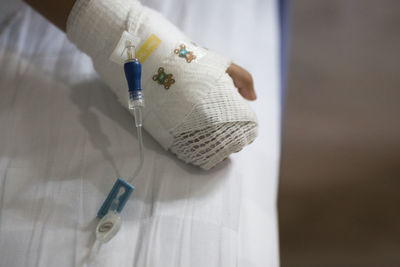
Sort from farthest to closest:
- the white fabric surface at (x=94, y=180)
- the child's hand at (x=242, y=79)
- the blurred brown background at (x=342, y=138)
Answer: the blurred brown background at (x=342, y=138) → the child's hand at (x=242, y=79) → the white fabric surface at (x=94, y=180)

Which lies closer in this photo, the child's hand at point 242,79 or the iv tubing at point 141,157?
the iv tubing at point 141,157

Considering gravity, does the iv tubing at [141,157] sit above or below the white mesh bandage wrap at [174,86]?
below

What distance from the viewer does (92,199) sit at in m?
0.54

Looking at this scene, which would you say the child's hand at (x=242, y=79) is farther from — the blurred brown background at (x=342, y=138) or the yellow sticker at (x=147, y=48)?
the blurred brown background at (x=342, y=138)

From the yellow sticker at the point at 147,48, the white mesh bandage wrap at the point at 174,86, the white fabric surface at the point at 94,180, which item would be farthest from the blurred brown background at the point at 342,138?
the yellow sticker at the point at 147,48

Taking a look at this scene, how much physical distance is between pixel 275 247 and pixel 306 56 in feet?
4.07

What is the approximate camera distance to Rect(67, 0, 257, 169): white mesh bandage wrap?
1.79ft

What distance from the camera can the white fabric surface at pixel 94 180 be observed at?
50 cm

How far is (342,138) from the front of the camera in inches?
54.2

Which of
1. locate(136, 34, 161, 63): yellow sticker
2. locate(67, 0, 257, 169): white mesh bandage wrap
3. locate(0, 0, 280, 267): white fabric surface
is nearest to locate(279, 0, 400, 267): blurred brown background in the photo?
locate(0, 0, 280, 267): white fabric surface

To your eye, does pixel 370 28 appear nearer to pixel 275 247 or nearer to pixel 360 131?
pixel 360 131

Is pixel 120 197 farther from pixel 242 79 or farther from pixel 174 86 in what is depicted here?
pixel 242 79

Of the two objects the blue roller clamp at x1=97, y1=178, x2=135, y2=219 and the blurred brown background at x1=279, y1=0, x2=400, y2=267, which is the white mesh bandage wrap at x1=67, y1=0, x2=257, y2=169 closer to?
the blue roller clamp at x1=97, y1=178, x2=135, y2=219

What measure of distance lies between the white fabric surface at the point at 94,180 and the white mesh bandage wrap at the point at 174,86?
0.19 feet
